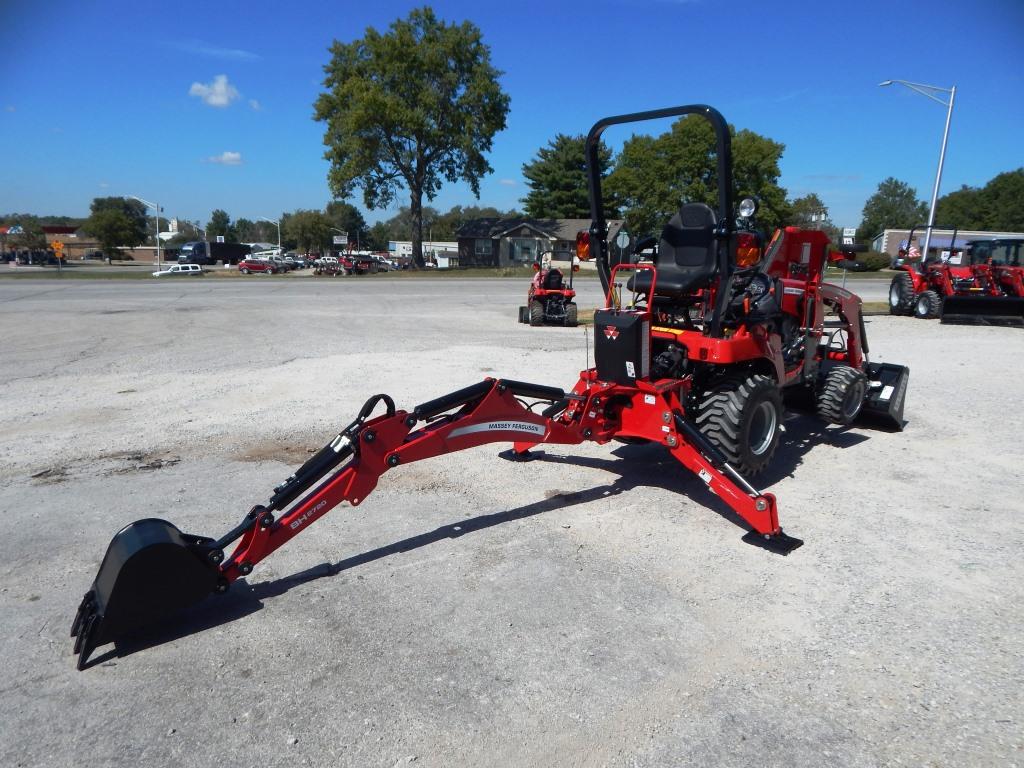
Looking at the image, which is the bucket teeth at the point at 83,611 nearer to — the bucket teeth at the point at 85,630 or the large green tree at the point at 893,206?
the bucket teeth at the point at 85,630

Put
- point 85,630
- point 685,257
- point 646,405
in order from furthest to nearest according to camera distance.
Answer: point 685,257, point 646,405, point 85,630

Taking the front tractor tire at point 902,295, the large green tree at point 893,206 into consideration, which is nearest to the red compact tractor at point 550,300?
the front tractor tire at point 902,295

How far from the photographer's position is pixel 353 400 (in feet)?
28.8

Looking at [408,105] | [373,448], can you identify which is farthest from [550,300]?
[408,105]

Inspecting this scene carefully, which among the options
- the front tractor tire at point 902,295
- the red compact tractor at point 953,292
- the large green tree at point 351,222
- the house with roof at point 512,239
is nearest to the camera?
the red compact tractor at point 953,292

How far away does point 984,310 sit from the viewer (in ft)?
54.8

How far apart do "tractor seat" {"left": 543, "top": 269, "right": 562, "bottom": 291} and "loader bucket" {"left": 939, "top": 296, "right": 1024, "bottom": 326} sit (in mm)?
9633

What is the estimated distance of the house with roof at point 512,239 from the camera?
63375mm

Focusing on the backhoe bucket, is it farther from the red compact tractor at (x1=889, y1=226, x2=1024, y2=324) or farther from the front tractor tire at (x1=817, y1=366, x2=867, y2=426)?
the red compact tractor at (x1=889, y1=226, x2=1024, y2=324)

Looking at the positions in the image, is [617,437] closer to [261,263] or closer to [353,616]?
[353,616]

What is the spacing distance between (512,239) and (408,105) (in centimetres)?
1814

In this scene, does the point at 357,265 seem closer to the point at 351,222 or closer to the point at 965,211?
the point at 351,222

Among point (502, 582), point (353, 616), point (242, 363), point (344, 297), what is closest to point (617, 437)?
point (502, 582)

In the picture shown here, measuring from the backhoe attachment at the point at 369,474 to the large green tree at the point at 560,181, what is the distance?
65415 mm
